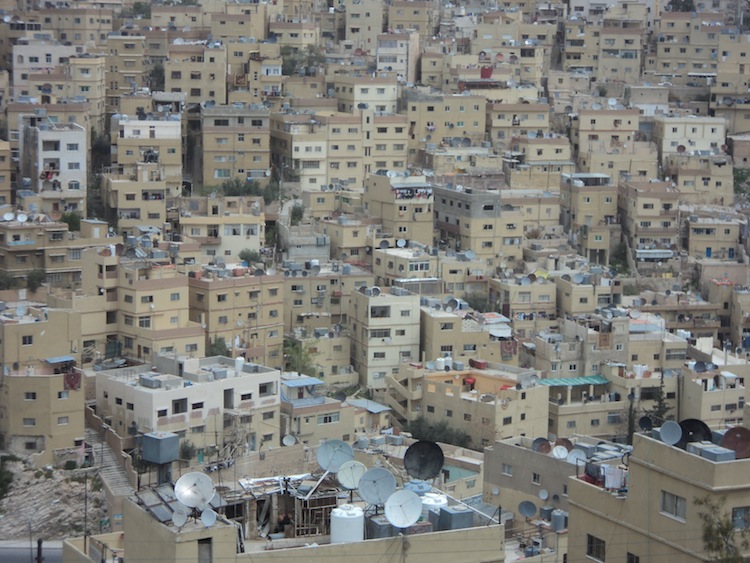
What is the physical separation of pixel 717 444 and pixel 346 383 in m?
17.8

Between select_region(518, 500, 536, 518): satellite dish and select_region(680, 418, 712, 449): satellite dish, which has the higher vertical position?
select_region(680, 418, 712, 449): satellite dish

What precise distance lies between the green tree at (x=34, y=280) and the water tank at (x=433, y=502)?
16113 millimetres

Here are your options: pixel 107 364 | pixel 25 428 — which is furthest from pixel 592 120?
pixel 25 428

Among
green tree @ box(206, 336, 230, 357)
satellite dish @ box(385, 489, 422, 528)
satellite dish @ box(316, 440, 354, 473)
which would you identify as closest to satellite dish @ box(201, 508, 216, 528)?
satellite dish @ box(385, 489, 422, 528)

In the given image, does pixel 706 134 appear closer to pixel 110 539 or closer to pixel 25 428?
pixel 25 428

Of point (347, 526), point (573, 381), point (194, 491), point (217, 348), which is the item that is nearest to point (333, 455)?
point (347, 526)

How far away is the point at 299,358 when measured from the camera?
105 ft

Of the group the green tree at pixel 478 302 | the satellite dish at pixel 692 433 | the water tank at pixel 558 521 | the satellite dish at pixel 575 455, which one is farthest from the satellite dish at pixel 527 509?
the green tree at pixel 478 302

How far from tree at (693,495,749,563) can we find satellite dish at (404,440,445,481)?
424 cm

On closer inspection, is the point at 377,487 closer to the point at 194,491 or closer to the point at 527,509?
the point at 194,491

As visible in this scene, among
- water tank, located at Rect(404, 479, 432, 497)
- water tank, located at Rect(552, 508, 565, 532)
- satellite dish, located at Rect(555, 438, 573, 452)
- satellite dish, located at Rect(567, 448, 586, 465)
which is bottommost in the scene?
water tank, located at Rect(552, 508, 565, 532)

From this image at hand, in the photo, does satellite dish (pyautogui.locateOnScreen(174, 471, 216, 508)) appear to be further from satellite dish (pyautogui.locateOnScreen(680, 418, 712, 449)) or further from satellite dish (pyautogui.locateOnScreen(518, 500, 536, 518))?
satellite dish (pyautogui.locateOnScreen(518, 500, 536, 518))

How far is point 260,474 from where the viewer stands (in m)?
26.3

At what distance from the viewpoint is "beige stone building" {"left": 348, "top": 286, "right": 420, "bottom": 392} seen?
107 ft
